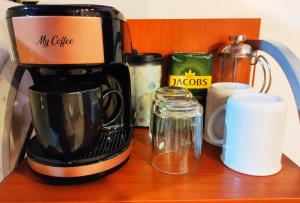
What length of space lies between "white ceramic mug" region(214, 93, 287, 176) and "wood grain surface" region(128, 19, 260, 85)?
298mm

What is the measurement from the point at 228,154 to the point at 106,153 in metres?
0.23

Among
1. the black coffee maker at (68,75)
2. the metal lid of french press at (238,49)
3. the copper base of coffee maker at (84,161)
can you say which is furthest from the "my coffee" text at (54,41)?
the metal lid of french press at (238,49)

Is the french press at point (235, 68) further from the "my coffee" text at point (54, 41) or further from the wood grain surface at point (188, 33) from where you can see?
the "my coffee" text at point (54, 41)

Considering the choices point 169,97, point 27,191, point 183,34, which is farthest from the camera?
point 183,34

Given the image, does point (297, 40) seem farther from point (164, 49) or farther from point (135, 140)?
point (135, 140)

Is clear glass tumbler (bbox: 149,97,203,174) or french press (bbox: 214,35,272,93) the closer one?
clear glass tumbler (bbox: 149,97,203,174)

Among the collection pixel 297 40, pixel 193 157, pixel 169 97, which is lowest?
pixel 193 157

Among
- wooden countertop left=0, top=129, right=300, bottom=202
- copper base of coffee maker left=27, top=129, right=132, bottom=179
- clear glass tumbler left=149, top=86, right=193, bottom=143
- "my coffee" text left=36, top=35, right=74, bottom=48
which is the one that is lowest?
wooden countertop left=0, top=129, right=300, bottom=202

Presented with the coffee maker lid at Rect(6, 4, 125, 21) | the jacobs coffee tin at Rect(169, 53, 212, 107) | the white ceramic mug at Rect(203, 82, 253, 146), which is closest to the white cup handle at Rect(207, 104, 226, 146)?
the white ceramic mug at Rect(203, 82, 253, 146)

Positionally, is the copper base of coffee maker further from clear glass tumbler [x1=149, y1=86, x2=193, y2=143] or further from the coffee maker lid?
the coffee maker lid

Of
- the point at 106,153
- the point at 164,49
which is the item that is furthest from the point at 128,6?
the point at 106,153

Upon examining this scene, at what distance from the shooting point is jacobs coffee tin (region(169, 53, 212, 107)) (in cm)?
65

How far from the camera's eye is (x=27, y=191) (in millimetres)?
392

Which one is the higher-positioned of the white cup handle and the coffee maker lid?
the coffee maker lid
